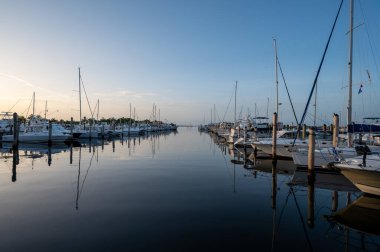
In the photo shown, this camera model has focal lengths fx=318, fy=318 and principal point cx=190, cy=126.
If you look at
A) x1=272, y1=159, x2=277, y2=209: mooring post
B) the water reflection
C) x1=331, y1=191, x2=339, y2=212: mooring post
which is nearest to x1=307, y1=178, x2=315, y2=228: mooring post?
the water reflection

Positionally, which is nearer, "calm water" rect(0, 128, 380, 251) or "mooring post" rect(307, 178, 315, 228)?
"calm water" rect(0, 128, 380, 251)

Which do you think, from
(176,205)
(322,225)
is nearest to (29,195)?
(176,205)

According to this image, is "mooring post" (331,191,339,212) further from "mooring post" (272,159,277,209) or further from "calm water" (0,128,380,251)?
"mooring post" (272,159,277,209)

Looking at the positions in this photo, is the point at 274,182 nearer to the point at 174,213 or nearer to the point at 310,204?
the point at 310,204

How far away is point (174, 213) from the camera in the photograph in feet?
38.8

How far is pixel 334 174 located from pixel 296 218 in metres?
10.9

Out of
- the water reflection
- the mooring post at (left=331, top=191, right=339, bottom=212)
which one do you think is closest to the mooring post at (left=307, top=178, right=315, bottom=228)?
the water reflection

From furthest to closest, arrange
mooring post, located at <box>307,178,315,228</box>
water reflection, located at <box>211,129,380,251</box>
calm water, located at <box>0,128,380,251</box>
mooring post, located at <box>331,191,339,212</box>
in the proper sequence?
mooring post, located at <box>331,191,339,212</box> < mooring post, located at <box>307,178,315,228</box> < water reflection, located at <box>211,129,380,251</box> < calm water, located at <box>0,128,380,251</box>

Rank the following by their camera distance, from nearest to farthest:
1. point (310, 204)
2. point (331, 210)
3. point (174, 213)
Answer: point (174, 213)
point (331, 210)
point (310, 204)

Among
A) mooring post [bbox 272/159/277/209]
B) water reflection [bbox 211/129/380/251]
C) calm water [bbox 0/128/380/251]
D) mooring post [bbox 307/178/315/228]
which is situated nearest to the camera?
calm water [bbox 0/128/380/251]

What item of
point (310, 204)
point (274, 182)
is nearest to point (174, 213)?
point (310, 204)

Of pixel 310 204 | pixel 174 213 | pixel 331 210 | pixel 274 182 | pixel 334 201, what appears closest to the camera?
pixel 174 213

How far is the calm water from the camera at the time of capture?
8930 mm

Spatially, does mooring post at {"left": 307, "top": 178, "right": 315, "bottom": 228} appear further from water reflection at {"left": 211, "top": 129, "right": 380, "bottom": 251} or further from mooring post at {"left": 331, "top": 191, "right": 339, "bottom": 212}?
mooring post at {"left": 331, "top": 191, "right": 339, "bottom": 212}
